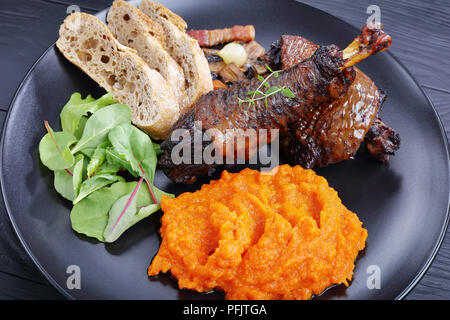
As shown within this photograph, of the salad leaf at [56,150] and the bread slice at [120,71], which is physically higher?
the bread slice at [120,71]

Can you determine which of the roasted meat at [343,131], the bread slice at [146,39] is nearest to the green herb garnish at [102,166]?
the bread slice at [146,39]

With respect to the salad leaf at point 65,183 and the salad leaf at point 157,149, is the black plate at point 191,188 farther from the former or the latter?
the salad leaf at point 157,149

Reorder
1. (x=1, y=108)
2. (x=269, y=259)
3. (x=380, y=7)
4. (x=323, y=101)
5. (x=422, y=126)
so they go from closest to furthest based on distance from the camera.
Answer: (x=269, y=259) → (x=323, y=101) → (x=422, y=126) → (x=1, y=108) → (x=380, y=7)

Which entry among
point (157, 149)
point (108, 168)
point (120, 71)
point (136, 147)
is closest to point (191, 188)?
point (157, 149)

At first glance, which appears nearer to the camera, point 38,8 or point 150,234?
point 150,234

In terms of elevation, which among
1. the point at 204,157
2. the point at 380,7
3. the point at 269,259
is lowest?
the point at 269,259

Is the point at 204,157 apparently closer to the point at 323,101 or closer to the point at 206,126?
the point at 206,126

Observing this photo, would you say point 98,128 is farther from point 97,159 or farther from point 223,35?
point 223,35
